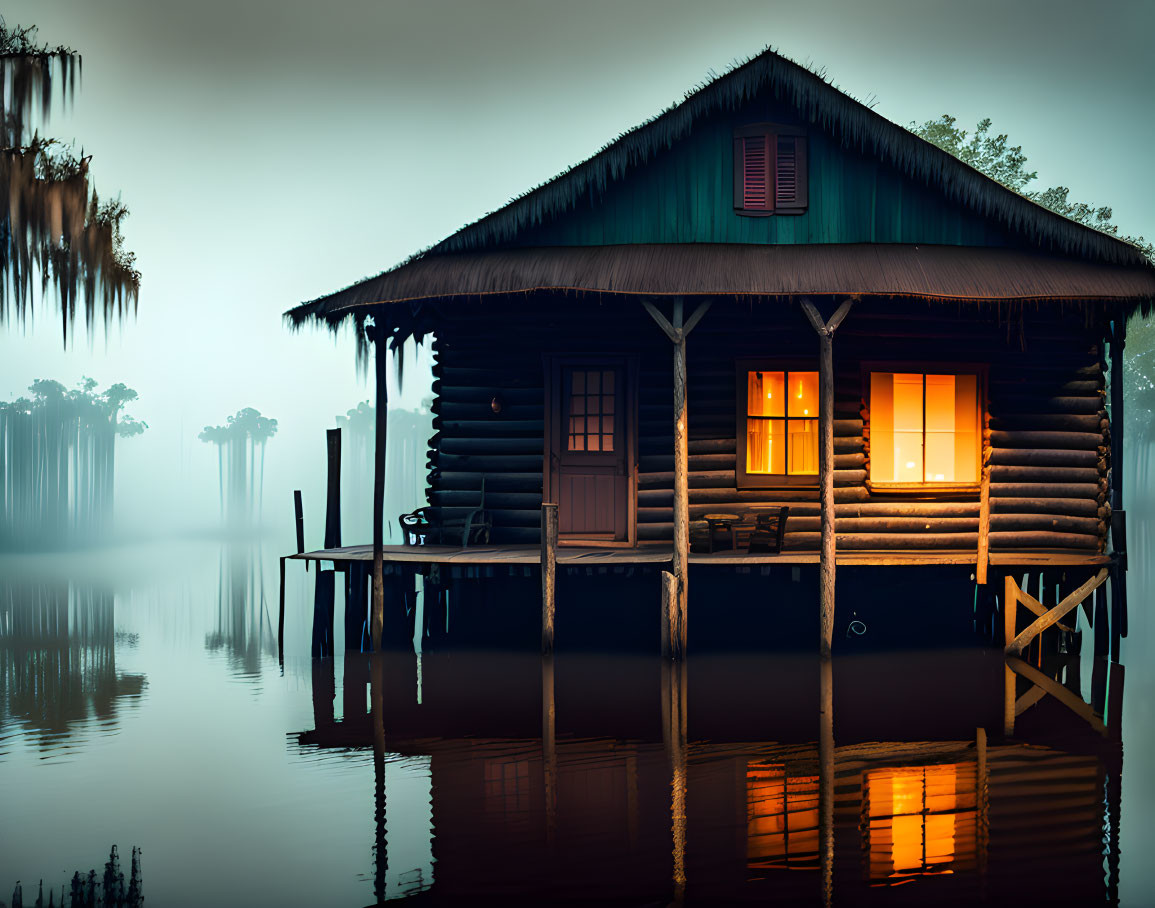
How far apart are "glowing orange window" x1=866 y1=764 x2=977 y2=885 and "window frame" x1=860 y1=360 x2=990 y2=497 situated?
730 cm

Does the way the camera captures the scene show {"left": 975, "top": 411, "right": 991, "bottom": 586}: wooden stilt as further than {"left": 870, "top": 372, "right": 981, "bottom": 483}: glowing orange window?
No

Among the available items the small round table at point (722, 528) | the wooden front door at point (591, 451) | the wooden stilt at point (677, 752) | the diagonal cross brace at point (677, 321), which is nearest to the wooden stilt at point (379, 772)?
the wooden stilt at point (677, 752)

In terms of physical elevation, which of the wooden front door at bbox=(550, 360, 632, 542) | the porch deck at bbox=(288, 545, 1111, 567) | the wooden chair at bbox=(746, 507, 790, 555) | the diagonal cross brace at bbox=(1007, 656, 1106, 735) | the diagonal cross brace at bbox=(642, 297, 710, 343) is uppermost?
the diagonal cross brace at bbox=(642, 297, 710, 343)

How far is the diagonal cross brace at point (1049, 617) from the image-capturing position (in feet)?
50.1

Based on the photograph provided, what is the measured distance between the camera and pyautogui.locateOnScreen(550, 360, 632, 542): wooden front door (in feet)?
56.1

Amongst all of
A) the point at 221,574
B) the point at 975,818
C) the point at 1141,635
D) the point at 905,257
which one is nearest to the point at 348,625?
the point at 905,257

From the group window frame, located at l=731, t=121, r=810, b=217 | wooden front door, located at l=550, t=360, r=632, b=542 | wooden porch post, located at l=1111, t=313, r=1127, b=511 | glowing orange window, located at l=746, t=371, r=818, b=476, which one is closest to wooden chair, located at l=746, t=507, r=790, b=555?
glowing orange window, located at l=746, t=371, r=818, b=476

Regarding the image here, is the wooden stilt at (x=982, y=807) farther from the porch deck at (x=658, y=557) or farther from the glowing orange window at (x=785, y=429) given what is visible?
the glowing orange window at (x=785, y=429)

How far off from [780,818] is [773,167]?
11064 mm

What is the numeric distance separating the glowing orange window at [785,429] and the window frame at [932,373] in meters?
0.76

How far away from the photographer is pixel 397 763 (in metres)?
10.1

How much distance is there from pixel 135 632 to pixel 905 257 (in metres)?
15.7

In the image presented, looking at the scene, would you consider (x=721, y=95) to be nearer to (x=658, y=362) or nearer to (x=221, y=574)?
(x=658, y=362)

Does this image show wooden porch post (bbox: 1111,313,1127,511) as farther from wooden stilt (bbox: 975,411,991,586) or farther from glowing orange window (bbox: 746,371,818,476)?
glowing orange window (bbox: 746,371,818,476)
